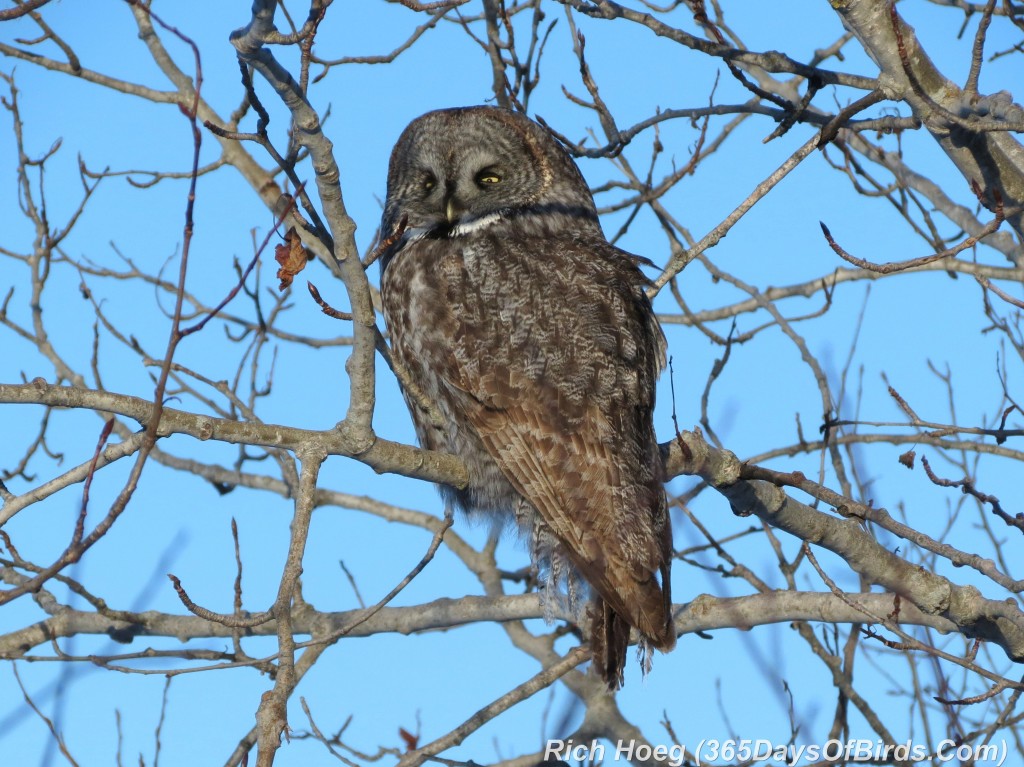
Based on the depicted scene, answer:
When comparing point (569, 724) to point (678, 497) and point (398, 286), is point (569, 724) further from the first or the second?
point (398, 286)

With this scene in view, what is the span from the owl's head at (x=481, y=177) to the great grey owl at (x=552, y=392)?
0.11 metres

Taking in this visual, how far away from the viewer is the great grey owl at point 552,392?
4070 millimetres

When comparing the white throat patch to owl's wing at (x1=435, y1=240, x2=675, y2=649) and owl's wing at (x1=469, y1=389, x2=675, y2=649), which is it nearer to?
owl's wing at (x1=435, y1=240, x2=675, y2=649)

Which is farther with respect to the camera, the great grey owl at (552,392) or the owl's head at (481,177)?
the owl's head at (481,177)

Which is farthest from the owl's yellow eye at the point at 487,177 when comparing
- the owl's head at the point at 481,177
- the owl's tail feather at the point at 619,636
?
the owl's tail feather at the point at 619,636

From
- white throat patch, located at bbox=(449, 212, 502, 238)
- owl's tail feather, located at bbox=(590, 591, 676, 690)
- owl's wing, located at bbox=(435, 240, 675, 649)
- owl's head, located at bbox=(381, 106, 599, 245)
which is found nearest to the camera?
owl's tail feather, located at bbox=(590, 591, 676, 690)

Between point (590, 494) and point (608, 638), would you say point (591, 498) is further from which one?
point (608, 638)

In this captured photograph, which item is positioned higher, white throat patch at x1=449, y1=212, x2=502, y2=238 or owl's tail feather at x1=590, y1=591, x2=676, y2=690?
white throat patch at x1=449, y1=212, x2=502, y2=238

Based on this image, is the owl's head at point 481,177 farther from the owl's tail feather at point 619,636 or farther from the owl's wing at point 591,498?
the owl's tail feather at point 619,636

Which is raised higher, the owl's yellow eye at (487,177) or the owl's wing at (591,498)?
the owl's yellow eye at (487,177)

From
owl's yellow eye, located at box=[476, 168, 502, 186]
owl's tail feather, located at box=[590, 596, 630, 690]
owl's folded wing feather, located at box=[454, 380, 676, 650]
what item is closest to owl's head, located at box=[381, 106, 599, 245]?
owl's yellow eye, located at box=[476, 168, 502, 186]

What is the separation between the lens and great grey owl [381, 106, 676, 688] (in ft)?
13.4

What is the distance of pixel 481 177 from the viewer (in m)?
5.50

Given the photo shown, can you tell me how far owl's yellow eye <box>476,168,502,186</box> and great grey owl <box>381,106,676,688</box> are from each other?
1.10 ft
